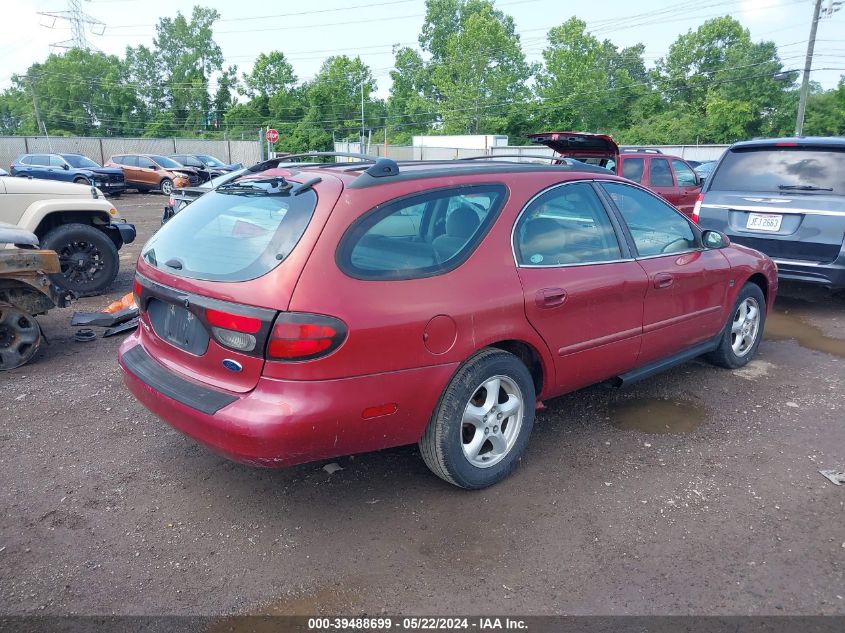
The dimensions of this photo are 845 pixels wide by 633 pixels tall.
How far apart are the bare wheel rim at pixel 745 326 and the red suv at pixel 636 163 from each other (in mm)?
4183

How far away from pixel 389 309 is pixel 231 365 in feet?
2.42

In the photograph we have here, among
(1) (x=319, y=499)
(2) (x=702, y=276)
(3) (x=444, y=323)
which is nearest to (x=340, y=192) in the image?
(3) (x=444, y=323)

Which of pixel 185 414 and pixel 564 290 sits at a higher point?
pixel 564 290

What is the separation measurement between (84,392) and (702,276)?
14.8 feet

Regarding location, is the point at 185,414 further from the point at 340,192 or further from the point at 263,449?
the point at 340,192

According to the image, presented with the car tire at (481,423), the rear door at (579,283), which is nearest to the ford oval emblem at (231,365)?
the car tire at (481,423)

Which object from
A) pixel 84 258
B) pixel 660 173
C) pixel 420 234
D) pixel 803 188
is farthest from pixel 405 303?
pixel 660 173

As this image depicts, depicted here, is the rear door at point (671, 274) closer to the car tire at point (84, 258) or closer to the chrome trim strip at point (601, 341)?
the chrome trim strip at point (601, 341)

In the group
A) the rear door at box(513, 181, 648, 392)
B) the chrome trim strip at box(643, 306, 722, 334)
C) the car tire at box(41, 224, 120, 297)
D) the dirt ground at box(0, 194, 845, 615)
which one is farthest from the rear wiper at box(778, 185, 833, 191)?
the car tire at box(41, 224, 120, 297)

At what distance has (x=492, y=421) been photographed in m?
3.27

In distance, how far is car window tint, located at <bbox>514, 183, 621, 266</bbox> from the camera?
3393 mm

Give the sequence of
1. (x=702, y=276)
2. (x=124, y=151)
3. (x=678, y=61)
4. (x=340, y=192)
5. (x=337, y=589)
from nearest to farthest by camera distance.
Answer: (x=337, y=589) < (x=340, y=192) < (x=702, y=276) < (x=124, y=151) < (x=678, y=61)

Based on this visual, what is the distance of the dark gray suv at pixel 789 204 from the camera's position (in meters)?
6.34

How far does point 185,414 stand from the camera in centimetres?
289
